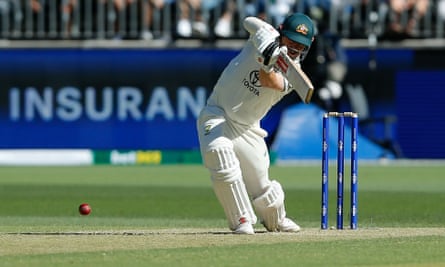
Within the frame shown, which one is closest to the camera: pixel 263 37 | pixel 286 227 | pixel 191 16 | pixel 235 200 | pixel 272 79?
pixel 263 37

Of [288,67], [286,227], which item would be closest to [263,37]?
[288,67]

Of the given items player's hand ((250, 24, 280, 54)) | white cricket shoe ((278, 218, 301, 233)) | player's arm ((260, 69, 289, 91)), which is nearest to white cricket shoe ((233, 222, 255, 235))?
white cricket shoe ((278, 218, 301, 233))

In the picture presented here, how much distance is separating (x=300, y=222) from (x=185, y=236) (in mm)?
2385

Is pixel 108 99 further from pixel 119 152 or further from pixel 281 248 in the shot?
pixel 281 248

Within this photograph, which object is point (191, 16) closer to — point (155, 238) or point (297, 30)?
point (297, 30)

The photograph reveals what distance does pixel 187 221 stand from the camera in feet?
36.9

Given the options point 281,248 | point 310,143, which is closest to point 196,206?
point 281,248

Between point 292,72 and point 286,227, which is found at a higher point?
point 292,72

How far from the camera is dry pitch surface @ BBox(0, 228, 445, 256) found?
8.14 meters

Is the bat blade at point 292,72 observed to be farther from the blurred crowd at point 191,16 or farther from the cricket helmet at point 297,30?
the blurred crowd at point 191,16

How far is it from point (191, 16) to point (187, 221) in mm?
10697

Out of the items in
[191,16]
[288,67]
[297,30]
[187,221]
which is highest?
[297,30]

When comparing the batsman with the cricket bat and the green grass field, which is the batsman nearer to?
the cricket bat

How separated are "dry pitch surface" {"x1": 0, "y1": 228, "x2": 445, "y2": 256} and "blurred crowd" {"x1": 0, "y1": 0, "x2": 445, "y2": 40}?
1197cm
